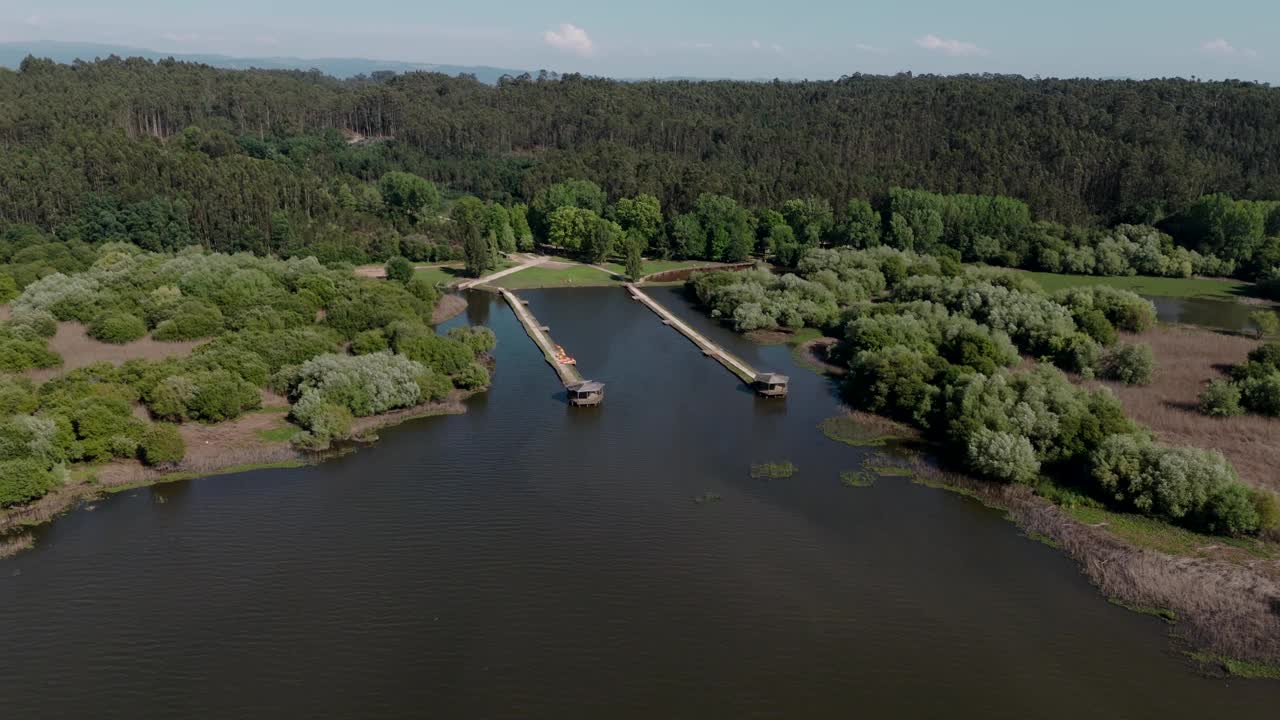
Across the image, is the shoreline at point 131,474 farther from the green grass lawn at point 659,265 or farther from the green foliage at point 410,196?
the green foliage at point 410,196

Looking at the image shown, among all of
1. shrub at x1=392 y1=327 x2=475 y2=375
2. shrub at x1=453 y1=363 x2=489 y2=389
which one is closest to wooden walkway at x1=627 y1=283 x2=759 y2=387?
shrub at x1=453 y1=363 x2=489 y2=389

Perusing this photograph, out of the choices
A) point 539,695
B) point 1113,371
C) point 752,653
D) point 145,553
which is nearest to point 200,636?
point 145,553

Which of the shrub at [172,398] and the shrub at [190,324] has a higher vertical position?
the shrub at [190,324]

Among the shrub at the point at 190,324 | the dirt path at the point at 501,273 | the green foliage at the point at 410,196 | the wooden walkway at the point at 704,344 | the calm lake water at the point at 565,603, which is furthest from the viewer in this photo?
the green foliage at the point at 410,196

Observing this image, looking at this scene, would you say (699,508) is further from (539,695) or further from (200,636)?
(200,636)

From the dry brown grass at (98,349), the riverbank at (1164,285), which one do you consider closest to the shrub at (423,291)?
the dry brown grass at (98,349)

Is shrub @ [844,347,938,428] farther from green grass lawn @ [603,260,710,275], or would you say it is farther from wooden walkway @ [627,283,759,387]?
green grass lawn @ [603,260,710,275]
